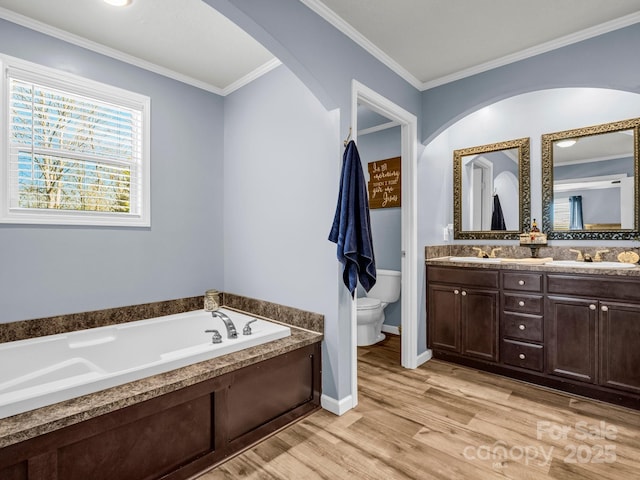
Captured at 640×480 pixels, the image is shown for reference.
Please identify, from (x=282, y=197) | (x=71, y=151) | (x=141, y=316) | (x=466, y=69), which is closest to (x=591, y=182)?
(x=466, y=69)

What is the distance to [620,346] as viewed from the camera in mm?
2234

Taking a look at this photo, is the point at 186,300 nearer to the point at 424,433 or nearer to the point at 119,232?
the point at 119,232

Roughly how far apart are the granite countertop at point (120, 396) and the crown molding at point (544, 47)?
2534 millimetres

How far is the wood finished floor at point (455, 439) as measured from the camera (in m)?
1.68

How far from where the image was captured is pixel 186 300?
2.97m

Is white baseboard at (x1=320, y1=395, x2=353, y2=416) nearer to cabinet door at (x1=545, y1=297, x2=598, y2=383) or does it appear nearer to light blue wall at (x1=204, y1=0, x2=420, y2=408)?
light blue wall at (x1=204, y1=0, x2=420, y2=408)

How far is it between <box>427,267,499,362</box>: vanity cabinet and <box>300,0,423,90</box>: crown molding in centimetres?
170

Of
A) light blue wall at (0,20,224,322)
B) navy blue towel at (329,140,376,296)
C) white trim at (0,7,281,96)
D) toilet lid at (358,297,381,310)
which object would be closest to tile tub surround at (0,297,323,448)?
navy blue towel at (329,140,376,296)

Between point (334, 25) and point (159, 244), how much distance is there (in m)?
2.10

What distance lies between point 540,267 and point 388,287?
1593 mm

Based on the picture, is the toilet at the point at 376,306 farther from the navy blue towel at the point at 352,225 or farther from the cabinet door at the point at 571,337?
the cabinet door at the point at 571,337

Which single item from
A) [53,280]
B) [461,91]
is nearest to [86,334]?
[53,280]

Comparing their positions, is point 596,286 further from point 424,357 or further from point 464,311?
point 424,357

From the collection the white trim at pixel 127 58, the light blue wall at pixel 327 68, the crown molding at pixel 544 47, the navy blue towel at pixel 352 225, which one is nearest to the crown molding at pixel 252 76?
the white trim at pixel 127 58
